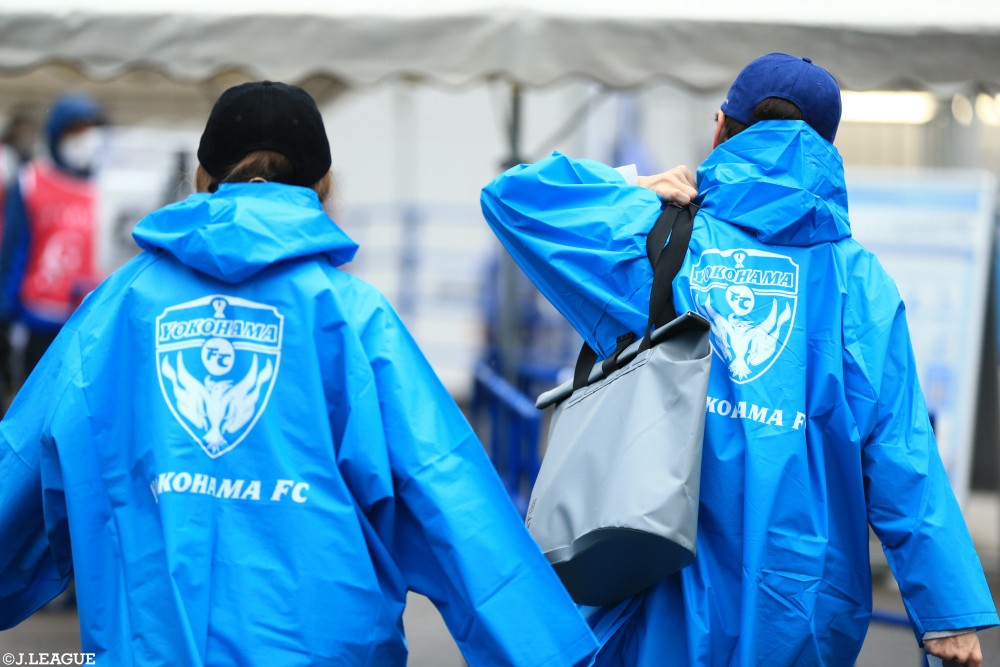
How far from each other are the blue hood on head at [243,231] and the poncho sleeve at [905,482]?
1107 mm

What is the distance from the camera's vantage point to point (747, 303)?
2637mm

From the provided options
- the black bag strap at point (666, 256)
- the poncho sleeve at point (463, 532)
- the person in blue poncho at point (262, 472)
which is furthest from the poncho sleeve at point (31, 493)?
the black bag strap at point (666, 256)

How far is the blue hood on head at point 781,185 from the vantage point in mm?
2650

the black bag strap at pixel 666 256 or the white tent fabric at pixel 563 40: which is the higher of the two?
the white tent fabric at pixel 563 40

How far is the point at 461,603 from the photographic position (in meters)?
2.33

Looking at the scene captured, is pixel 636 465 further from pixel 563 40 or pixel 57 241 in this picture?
pixel 57 241

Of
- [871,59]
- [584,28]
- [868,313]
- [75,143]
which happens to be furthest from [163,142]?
[868,313]

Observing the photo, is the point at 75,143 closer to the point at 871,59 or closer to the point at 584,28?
the point at 584,28

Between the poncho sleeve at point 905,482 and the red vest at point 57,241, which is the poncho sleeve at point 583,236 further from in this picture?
the red vest at point 57,241

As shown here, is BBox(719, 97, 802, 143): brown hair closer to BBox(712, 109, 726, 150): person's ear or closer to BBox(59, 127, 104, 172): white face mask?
BBox(712, 109, 726, 150): person's ear

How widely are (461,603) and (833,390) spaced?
2.97 feet

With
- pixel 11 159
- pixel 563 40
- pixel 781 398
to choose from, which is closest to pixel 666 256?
pixel 781 398

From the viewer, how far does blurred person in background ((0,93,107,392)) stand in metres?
5.91

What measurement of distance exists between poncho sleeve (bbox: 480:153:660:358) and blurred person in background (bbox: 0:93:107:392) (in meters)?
3.62
